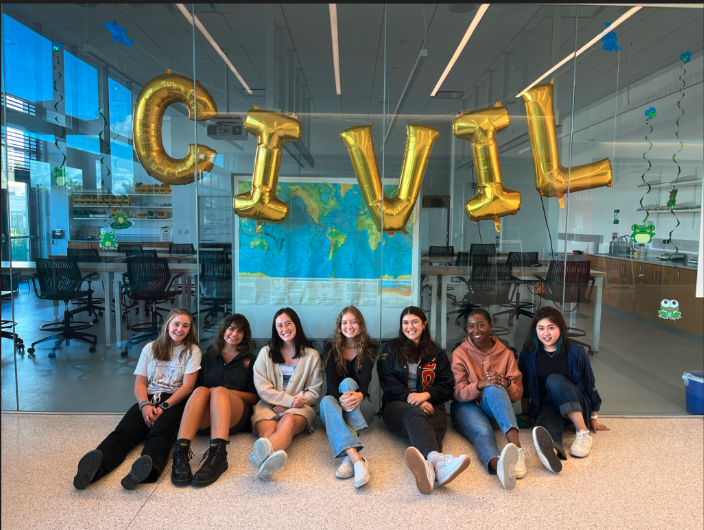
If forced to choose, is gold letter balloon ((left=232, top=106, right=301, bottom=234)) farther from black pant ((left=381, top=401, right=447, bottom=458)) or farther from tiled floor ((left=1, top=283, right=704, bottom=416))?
black pant ((left=381, top=401, right=447, bottom=458))

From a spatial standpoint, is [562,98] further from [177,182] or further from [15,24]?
[15,24]

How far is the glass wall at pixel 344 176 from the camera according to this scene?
12.1 feet

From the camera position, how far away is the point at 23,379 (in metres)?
3.72

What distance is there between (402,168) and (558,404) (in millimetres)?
1969

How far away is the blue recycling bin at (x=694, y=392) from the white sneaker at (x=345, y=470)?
8.70 feet

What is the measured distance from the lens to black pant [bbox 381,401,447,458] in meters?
2.77

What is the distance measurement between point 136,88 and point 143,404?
2297 mm

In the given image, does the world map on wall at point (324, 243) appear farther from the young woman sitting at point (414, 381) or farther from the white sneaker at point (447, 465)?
the white sneaker at point (447, 465)

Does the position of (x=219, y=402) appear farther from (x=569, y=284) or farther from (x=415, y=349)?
(x=569, y=284)

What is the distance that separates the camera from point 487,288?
4094mm

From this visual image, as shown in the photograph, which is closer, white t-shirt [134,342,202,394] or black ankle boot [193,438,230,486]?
black ankle boot [193,438,230,486]

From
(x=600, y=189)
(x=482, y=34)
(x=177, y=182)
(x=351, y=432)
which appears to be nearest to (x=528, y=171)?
(x=600, y=189)

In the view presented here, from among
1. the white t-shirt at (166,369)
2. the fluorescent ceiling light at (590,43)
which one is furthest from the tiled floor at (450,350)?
the fluorescent ceiling light at (590,43)

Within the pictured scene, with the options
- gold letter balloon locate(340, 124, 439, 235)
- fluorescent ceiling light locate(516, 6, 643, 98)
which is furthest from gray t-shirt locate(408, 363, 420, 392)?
fluorescent ceiling light locate(516, 6, 643, 98)
